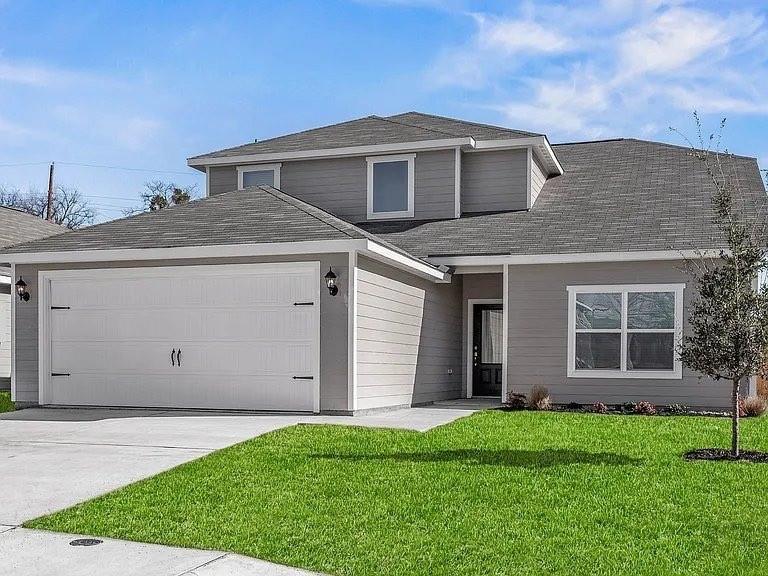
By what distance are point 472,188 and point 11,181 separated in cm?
4282

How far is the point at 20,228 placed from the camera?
22.7m

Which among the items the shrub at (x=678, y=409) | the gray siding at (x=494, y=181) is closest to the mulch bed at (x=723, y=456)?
the shrub at (x=678, y=409)

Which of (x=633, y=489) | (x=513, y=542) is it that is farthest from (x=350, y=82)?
(x=513, y=542)

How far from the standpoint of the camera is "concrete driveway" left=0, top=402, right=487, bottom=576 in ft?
18.5

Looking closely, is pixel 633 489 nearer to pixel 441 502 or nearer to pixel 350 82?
pixel 441 502

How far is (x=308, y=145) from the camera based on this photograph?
19.1 metres

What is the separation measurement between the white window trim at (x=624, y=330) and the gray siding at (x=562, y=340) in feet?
0.28

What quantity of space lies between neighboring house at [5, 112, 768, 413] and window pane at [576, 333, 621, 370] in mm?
24

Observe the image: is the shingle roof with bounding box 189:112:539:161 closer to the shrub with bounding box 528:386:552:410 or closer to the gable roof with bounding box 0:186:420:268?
the gable roof with bounding box 0:186:420:268

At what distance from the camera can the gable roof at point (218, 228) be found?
1332 cm

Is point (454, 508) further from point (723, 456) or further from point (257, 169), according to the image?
point (257, 169)

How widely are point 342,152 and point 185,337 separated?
20.7 ft

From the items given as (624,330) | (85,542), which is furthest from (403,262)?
(85,542)

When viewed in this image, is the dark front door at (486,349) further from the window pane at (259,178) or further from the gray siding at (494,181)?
the window pane at (259,178)
